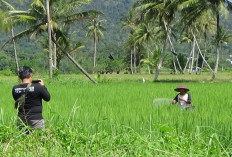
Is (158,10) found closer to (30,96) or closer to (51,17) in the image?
(51,17)

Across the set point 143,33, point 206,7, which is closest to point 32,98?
point 206,7

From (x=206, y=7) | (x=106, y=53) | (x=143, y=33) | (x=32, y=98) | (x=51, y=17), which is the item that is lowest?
(x=32, y=98)

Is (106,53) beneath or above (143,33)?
beneath

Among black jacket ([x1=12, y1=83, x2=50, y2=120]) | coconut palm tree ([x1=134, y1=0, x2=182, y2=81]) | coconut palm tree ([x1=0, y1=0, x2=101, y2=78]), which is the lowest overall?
black jacket ([x1=12, y1=83, x2=50, y2=120])

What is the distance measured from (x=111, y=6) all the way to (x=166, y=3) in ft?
558

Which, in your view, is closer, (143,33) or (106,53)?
(143,33)

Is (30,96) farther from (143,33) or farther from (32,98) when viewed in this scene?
(143,33)

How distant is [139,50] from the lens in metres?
38.0

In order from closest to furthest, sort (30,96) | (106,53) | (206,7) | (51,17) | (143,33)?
1. (30,96)
2. (51,17)
3. (206,7)
4. (143,33)
5. (106,53)

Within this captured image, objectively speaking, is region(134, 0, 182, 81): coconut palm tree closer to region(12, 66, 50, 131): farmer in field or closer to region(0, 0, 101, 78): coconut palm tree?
region(0, 0, 101, 78): coconut palm tree

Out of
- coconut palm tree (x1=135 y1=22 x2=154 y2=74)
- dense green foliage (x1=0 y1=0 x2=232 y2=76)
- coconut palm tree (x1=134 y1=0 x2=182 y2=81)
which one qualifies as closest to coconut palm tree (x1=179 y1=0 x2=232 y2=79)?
dense green foliage (x1=0 y1=0 x2=232 y2=76)

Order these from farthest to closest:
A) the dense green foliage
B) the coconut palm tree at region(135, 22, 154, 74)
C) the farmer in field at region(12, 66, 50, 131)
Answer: the dense green foliage → the coconut palm tree at region(135, 22, 154, 74) → the farmer in field at region(12, 66, 50, 131)

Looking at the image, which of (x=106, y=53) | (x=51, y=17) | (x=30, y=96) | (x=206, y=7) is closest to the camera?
(x=30, y=96)

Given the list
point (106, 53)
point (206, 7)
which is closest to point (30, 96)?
point (206, 7)
